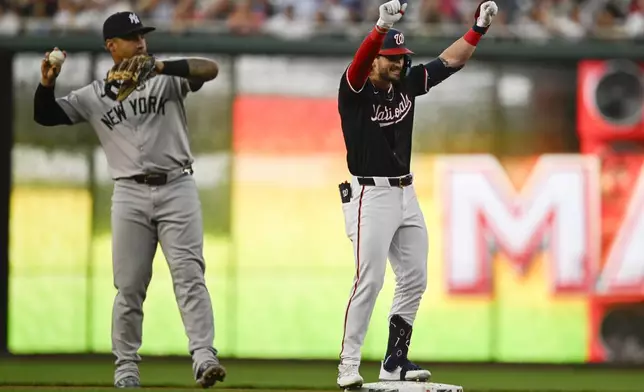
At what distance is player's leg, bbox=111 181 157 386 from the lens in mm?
8078

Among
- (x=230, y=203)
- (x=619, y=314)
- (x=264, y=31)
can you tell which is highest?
(x=264, y=31)

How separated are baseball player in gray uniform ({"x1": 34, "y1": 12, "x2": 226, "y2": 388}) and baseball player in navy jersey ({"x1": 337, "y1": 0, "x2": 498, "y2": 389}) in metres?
0.97

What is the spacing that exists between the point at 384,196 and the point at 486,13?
1229 millimetres

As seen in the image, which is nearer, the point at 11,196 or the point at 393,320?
the point at 393,320

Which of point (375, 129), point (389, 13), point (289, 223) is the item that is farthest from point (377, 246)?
point (289, 223)

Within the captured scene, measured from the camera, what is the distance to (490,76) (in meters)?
12.3

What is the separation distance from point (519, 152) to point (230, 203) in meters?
2.64

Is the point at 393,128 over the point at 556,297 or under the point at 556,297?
over

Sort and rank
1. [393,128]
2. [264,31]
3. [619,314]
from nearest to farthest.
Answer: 1. [393,128]
2. [619,314]
3. [264,31]

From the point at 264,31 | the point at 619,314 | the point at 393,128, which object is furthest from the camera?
the point at 264,31

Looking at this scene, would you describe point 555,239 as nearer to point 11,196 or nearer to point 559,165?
point 559,165

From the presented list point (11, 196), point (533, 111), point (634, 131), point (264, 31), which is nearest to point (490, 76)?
point (533, 111)

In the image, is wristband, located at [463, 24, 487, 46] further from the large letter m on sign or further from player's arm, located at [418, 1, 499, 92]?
the large letter m on sign

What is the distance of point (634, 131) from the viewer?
12133 mm
